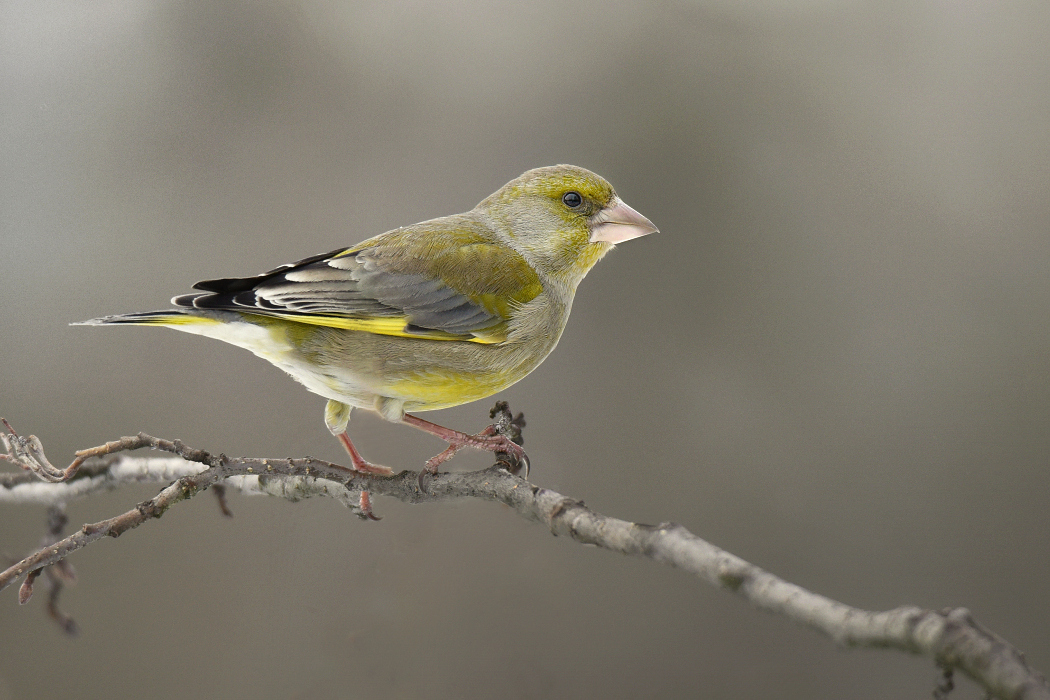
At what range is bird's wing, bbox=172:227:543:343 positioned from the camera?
7.54 feet

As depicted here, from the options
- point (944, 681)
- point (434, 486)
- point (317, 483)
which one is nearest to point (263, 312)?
point (317, 483)

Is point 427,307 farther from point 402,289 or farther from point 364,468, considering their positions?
point 364,468

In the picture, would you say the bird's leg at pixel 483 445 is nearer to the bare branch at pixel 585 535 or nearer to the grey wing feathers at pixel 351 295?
the bare branch at pixel 585 535

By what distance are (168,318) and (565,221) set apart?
127 centimetres

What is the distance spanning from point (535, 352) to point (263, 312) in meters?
0.81

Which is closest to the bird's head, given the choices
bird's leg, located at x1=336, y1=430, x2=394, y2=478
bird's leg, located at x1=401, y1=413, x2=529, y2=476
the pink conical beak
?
the pink conical beak

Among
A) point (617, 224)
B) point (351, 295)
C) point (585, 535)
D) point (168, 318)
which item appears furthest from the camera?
point (617, 224)

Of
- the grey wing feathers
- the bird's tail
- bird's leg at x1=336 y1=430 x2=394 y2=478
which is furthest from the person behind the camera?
bird's leg at x1=336 y1=430 x2=394 y2=478

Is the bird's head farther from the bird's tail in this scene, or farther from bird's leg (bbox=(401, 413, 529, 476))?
the bird's tail

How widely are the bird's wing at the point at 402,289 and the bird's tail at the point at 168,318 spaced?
0.03 meters

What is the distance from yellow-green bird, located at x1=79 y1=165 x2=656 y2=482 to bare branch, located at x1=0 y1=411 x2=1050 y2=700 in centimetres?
27

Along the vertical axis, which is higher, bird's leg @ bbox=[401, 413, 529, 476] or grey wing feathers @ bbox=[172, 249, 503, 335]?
grey wing feathers @ bbox=[172, 249, 503, 335]

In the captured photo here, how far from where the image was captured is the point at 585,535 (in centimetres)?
141

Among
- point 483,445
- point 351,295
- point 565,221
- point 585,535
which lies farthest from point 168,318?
point 585,535
